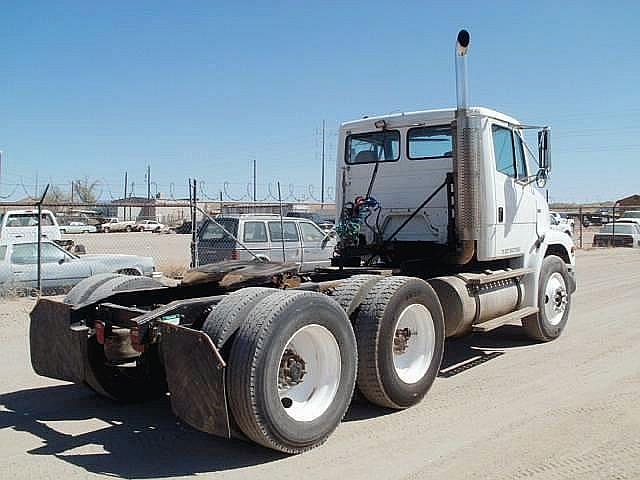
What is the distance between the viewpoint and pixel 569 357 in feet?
25.9

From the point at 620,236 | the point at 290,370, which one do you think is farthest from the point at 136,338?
the point at 620,236

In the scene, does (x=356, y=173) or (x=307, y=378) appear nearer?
(x=307, y=378)

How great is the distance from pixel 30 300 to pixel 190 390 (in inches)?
318

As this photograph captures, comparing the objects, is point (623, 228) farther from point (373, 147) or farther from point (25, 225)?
point (373, 147)

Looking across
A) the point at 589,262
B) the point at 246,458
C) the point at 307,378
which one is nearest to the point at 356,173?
the point at 307,378

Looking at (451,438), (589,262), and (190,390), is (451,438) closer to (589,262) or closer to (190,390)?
(190,390)

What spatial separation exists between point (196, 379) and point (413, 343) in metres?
2.54

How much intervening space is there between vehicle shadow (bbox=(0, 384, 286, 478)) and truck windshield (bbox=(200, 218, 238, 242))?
747 cm

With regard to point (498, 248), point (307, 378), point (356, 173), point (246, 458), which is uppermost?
point (356, 173)

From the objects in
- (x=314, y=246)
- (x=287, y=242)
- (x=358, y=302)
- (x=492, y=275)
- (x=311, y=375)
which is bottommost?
(x=311, y=375)

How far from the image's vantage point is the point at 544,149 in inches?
333

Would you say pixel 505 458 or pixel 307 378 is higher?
pixel 307 378

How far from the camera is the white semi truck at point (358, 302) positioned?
457cm

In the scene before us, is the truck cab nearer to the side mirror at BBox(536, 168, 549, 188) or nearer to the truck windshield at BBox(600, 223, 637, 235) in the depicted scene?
the side mirror at BBox(536, 168, 549, 188)
